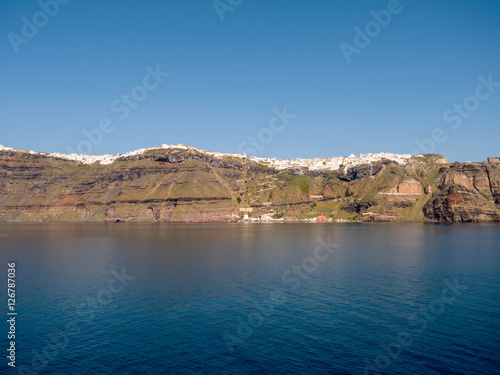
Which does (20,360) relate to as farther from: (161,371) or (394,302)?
(394,302)

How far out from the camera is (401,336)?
3791 centimetres

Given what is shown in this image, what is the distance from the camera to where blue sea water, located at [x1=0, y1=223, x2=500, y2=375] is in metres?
32.6

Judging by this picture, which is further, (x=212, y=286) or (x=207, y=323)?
(x=212, y=286)

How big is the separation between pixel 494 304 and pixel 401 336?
781 inches

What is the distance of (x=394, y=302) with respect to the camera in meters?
50.2

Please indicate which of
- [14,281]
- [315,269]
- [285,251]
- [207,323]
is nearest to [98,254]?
[14,281]

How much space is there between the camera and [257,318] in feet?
144

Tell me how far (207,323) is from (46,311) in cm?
2081

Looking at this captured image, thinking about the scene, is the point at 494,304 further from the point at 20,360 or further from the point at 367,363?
the point at 20,360

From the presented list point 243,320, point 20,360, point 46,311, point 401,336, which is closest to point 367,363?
point 401,336

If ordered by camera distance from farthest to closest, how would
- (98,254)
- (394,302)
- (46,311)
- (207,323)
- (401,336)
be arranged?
1. (98,254)
2. (394,302)
3. (46,311)
4. (207,323)
5. (401,336)

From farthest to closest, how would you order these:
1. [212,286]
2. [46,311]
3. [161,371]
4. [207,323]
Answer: [212,286], [46,311], [207,323], [161,371]

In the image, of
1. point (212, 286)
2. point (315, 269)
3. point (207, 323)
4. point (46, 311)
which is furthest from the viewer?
point (315, 269)

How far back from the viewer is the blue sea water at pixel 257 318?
107ft
